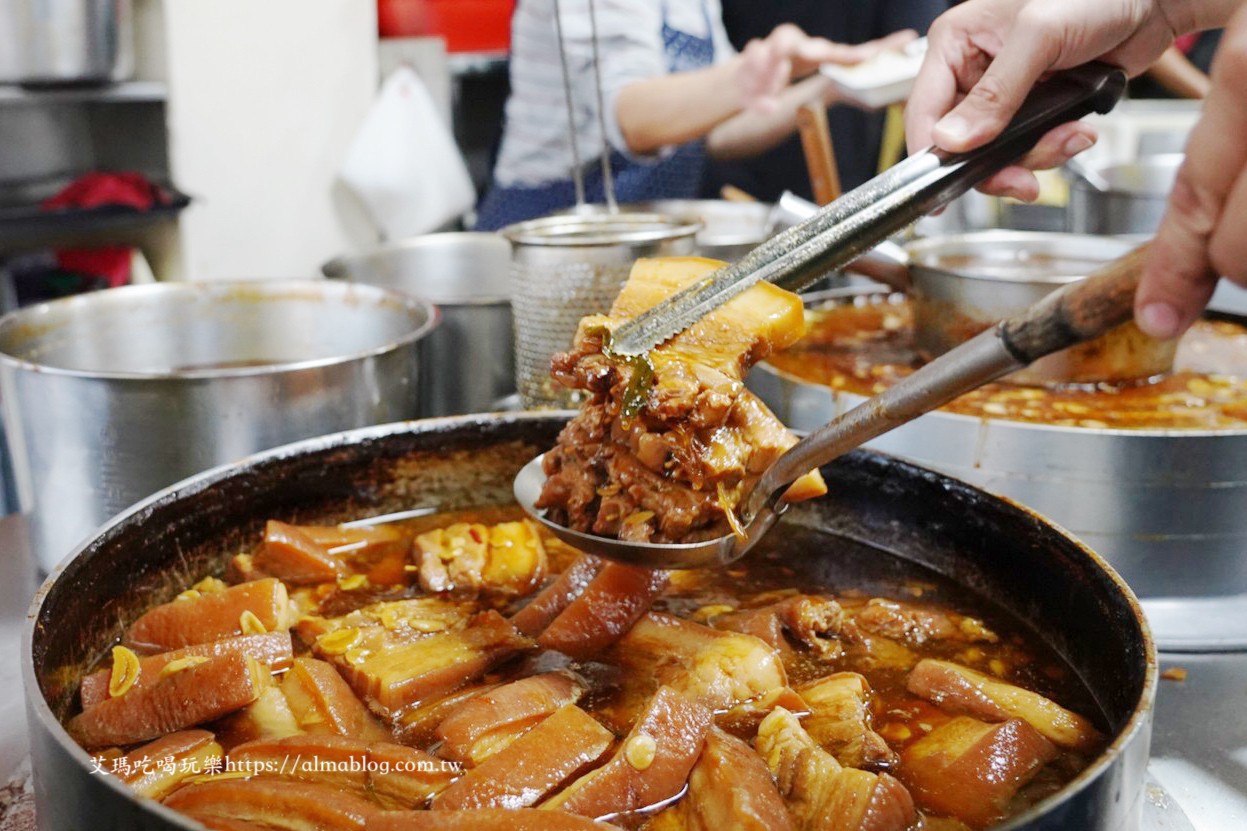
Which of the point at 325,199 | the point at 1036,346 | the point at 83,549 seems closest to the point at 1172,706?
the point at 1036,346

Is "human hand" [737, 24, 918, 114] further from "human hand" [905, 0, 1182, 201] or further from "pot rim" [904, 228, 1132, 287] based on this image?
"human hand" [905, 0, 1182, 201]

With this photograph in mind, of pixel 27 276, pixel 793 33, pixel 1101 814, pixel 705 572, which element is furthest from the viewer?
pixel 27 276

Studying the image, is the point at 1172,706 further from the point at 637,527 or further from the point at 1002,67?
the point at 1002,67

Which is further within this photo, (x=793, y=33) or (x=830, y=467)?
(x=793, y=33)

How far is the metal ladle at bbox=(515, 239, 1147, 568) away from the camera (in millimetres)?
1030

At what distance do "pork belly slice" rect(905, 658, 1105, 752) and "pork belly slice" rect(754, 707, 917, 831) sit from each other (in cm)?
24

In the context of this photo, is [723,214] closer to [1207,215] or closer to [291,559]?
→ [291,559]

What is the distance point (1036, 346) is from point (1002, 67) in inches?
28.2

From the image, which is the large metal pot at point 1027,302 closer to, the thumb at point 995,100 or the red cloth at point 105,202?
the thumb at point 995,100

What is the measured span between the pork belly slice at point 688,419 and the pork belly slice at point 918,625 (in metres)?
0.30

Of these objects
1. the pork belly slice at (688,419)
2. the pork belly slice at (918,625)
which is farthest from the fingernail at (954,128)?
the pork belly slice at (918,625)

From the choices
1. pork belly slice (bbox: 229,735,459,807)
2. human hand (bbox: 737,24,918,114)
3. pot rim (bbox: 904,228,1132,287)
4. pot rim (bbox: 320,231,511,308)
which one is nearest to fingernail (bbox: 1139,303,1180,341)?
pork belly slice (bbox: 229,735,459,807)

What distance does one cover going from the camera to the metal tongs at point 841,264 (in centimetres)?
123

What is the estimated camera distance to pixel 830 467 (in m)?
1.87
